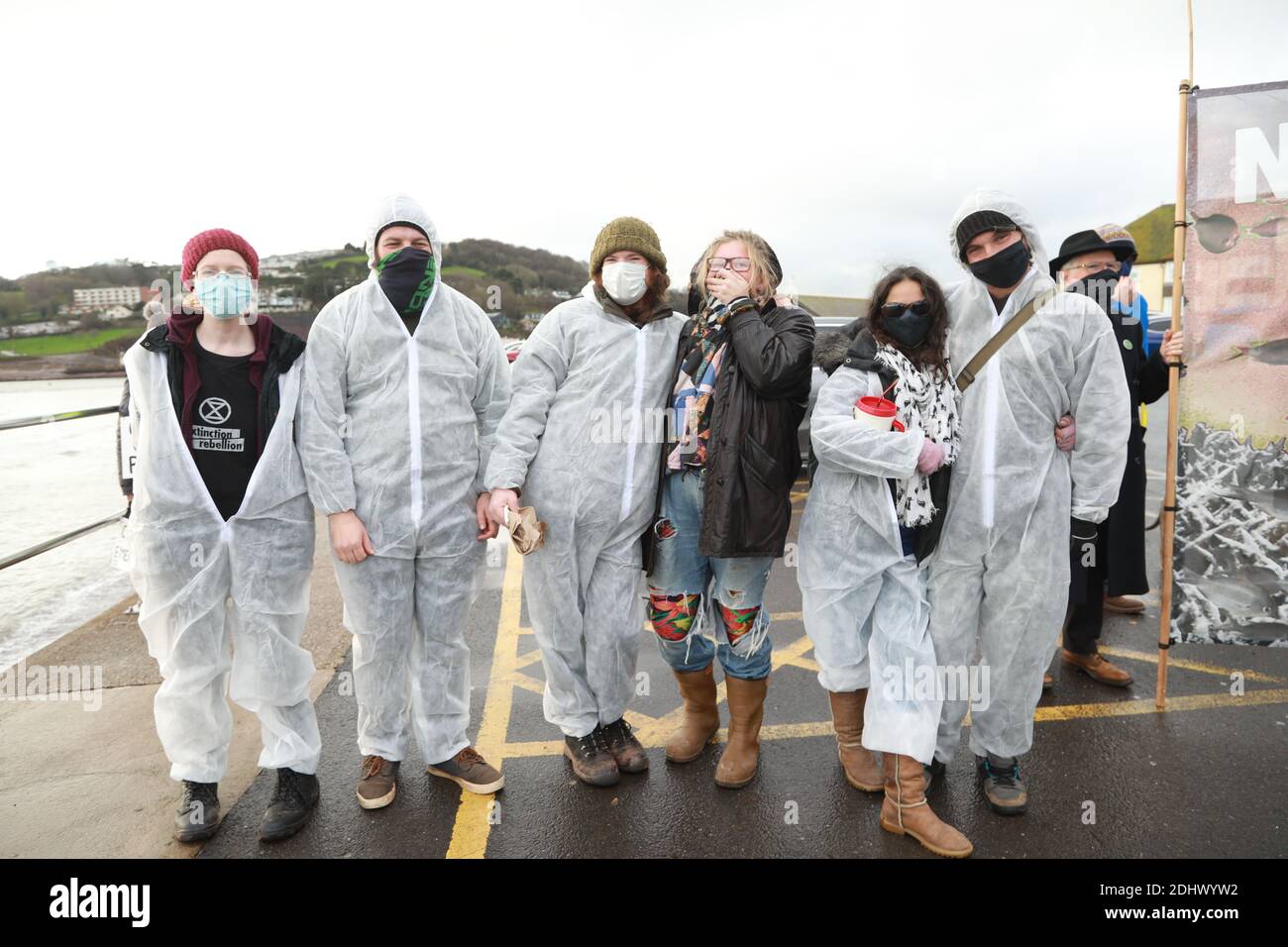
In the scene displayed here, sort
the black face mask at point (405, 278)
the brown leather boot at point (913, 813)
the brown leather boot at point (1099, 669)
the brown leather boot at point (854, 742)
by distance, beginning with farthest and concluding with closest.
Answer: the brown leather boot at point (1099, 669) < the brown leather boot at point (854, 742) < the black face mask at point (405, 278) < the brown leather boot at point (913, 813)

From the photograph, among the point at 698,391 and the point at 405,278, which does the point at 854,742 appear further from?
the point at 405,278

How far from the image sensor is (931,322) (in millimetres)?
2432

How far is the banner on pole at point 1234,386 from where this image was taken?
2898mm

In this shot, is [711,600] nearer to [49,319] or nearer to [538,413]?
[538,413]

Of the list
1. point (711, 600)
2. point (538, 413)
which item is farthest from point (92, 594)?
point (711, 600)

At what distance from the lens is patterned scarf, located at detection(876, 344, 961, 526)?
2.40 m

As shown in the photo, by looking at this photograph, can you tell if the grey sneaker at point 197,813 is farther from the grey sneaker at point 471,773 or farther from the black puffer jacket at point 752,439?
the black puffer jacket at point 752,439

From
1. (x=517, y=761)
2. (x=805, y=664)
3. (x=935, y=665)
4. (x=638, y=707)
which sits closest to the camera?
(x=935, y=665)

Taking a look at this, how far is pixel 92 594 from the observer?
5.19m

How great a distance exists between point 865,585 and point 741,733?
75 cm

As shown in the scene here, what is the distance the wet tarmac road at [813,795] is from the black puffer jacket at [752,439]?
919 millimetres

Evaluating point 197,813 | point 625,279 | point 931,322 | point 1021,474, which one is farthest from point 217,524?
point 1021,474

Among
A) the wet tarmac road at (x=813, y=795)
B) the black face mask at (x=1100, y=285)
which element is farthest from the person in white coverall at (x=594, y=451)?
the black face mask at (x=1100, y=285)

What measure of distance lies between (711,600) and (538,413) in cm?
92
